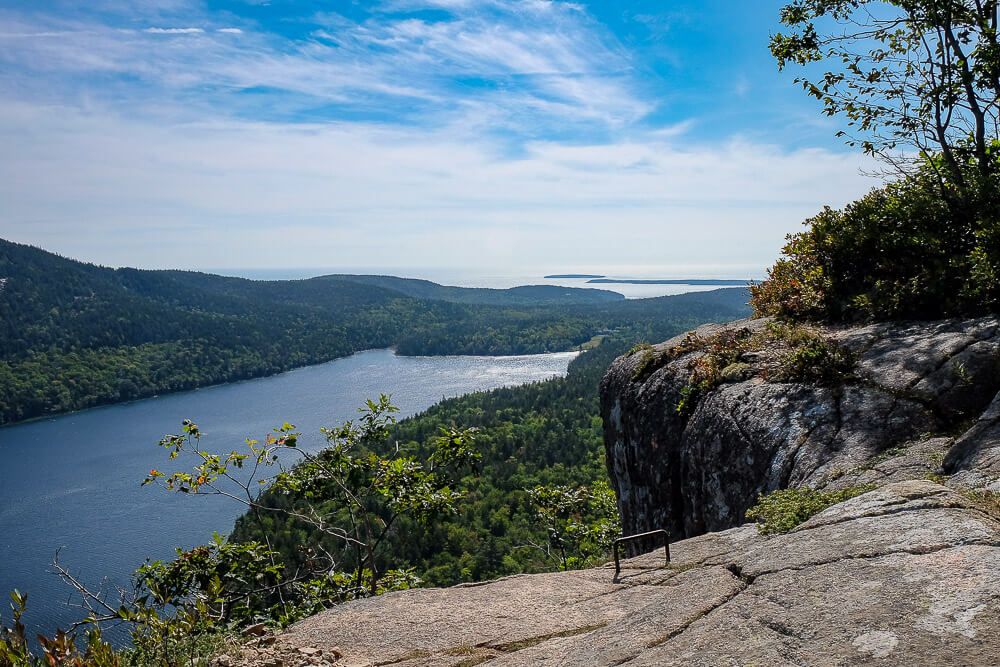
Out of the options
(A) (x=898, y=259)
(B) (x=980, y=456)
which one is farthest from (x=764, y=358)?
(B) (x=980, y=456)

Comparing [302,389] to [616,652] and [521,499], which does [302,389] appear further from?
[616,652]

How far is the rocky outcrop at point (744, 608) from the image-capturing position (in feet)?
8.77

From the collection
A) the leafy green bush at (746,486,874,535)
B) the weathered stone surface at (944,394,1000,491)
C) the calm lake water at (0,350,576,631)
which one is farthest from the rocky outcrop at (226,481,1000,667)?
the calm lake water at (0,350,576,631)

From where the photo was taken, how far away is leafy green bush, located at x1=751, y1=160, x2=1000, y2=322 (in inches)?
322

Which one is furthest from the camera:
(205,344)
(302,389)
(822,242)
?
(205,344)

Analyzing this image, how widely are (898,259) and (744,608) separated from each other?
8390mm

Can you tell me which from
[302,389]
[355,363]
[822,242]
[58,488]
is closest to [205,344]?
[355,363]

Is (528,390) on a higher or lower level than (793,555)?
lower

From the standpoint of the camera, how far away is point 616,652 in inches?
138

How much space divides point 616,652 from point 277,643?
2.81 meters

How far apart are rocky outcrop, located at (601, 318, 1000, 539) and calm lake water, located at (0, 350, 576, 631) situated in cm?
686

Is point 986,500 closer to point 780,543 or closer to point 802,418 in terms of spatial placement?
point 780,543

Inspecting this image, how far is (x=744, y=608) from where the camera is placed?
3379 mm

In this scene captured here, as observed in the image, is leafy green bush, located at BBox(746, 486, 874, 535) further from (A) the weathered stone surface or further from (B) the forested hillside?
(B) the forested hillside
